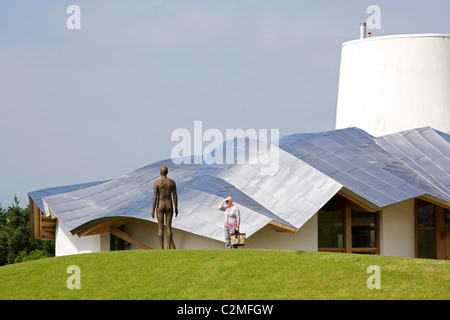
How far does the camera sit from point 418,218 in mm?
30547

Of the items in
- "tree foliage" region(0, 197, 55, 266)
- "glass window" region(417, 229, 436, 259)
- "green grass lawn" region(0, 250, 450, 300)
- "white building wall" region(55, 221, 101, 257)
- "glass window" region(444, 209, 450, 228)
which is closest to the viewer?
"green grass lawn" region(0, 250, 450, 300)

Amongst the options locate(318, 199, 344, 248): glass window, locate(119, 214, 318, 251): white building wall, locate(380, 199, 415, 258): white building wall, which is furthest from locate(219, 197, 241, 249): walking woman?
locate(380, 199, 415, 258): white building wall

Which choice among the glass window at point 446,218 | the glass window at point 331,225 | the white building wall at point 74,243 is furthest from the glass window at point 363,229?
the white building wall at point 74,243

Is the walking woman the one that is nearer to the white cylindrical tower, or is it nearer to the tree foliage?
the white cylindrical tower

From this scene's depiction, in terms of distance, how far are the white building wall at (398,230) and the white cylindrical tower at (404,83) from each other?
9353mm

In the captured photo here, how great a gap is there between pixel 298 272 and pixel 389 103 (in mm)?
22991

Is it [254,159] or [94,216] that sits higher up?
[254,159]

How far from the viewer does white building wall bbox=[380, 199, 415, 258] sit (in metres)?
29.4

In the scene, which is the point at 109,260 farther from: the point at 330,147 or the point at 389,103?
the point at 389,103

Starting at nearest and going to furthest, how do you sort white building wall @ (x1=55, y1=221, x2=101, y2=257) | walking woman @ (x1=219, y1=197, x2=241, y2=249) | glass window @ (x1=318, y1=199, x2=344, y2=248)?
walking woman @ (x1=219, y1=197, x2=241, y2=249) → glass window @ (x1=318, y1=199, x2=344, y2=248) → white building wall @ (x1=55, y1=221, x2=101, y2=257)

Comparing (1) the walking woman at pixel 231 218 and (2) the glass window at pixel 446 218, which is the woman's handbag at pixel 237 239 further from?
(2) the glass window at pixel 446 218

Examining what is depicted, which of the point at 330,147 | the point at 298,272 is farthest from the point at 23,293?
the point at 330,147

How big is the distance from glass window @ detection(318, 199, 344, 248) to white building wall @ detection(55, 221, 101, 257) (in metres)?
7.72

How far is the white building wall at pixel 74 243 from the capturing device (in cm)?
2851
